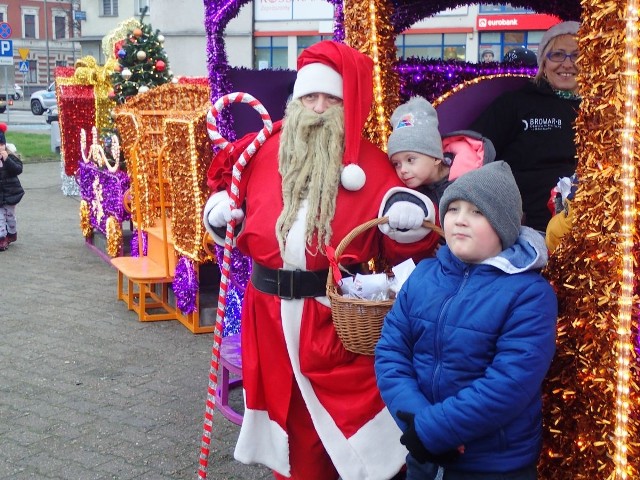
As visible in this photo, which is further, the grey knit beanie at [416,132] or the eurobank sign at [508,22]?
the eurobank sign at [508,22]

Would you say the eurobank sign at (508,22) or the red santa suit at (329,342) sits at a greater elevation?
the eurobank sign at (508,22)

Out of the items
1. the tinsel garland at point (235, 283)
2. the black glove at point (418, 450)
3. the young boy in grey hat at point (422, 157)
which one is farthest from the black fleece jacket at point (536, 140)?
the tinsel garland at point (235, 283)

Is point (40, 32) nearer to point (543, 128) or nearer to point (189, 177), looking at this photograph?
point (189, 177)

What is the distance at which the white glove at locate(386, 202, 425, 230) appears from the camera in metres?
3.01

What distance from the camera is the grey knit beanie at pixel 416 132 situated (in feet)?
10.3

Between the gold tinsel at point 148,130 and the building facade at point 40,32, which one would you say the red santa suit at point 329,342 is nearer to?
the gold tinsel at point 148,130

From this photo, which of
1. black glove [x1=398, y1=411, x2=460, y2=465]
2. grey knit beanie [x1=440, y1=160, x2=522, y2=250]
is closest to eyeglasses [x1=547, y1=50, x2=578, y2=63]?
grey knit beanie [x1=440, y1=160, x2=522, y2=250]

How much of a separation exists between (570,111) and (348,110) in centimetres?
115

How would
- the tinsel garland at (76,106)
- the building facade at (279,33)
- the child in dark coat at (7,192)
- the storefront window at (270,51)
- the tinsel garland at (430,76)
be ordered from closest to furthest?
the tinsel garland at (430,76) < the child in dark coat at (7,192) < the tinsel garland at (76,106) < the building facade at (279,33) < the storefront window at (270,51)

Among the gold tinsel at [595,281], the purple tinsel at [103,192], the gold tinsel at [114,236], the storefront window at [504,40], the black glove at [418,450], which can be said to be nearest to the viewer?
the gold tinsel at [595,281]

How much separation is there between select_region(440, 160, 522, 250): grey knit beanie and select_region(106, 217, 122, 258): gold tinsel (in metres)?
6.67

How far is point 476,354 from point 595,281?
0.40 m

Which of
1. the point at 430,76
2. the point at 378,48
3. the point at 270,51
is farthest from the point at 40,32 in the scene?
the point at 378,48

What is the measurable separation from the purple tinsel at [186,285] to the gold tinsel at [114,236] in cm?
217
